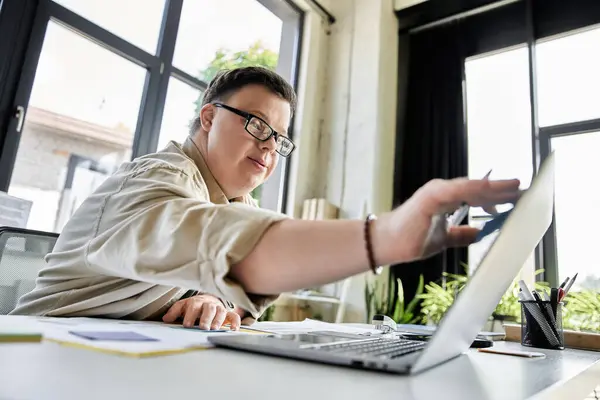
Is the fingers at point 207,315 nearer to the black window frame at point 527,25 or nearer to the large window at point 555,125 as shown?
the large window at point 555,125

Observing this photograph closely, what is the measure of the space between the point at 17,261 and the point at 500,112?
3073mm

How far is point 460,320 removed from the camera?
50 cm

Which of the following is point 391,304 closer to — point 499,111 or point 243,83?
point 499,111

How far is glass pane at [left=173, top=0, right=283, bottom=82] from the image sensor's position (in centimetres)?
287

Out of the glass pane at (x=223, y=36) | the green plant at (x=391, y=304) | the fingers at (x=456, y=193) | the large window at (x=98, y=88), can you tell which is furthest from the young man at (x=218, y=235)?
the green plant at (x=391, y=304)

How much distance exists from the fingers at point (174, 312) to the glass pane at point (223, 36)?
2.08 metres

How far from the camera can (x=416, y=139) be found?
3520 millimetres

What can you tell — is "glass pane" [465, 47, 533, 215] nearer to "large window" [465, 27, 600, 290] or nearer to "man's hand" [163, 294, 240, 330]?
"large window" [465, 27, 600, 290]

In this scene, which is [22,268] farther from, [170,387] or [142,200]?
[170,387]

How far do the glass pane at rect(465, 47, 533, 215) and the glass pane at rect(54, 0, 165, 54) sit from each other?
2210 millimetres

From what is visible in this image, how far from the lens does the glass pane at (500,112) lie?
310 centimetres

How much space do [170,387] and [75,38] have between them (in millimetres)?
2399

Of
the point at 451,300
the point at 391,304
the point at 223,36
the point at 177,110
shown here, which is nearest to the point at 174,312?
the point at 451,300

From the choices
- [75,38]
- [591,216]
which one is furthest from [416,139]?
[75,38]
